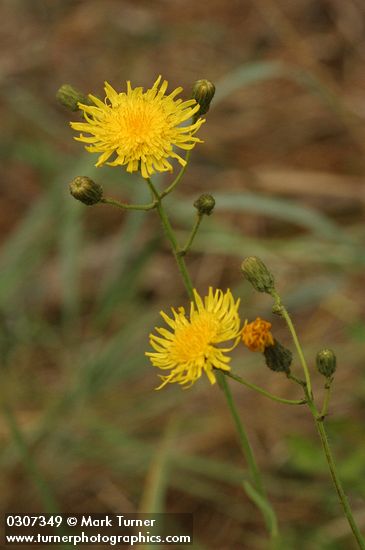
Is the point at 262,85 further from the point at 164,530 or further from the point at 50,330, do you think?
the point at 164,530

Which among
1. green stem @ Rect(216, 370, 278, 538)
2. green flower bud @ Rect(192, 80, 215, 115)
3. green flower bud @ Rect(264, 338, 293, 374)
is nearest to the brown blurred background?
green stem @ Rect(216, 370, 278, 538)

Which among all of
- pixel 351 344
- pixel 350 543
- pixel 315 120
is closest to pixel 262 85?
pixel 315 120

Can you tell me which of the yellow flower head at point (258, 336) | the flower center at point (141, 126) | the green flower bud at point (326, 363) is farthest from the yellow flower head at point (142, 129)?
the green flower bud at point (326, 363)

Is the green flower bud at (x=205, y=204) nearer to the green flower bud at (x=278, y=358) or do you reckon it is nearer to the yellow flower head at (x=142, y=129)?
the yellow flower head at (x=142, y=129)

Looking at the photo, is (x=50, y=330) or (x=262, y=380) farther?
(x=50, y=330)

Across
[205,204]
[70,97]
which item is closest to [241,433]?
[205,204]

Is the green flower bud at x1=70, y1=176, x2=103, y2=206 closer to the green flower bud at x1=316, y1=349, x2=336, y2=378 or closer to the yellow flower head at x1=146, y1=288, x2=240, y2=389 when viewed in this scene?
the yellow flower head at x1=146, y1=288, x2=240, y2=389

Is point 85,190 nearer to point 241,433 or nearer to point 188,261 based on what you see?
point 241,433

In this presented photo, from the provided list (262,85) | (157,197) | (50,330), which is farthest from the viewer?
(262,85)
